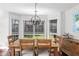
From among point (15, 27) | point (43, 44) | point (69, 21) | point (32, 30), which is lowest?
point (43, 44)

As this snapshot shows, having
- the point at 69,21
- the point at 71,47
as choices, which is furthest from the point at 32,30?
the point at 71,47

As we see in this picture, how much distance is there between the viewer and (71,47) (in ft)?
12.1

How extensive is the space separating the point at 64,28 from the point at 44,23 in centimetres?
83

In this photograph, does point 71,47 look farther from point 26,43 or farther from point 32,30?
point 32,30

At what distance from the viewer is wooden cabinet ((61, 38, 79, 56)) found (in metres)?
3.35

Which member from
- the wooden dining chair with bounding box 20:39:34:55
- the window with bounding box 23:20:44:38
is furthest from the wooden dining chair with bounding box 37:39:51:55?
the window with bounding box 23:20:44:38

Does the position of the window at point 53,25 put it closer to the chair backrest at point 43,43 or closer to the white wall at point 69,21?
the white wall at point 69,21

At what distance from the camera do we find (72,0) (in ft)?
4.09

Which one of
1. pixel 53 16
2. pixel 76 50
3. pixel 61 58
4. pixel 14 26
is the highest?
pixel 53 16

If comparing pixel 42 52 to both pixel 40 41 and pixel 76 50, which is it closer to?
pixel 40 41

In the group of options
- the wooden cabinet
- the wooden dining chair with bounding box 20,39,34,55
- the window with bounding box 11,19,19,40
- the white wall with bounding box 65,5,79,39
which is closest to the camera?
the wooden dining chair with bounding box 20,39,34,55

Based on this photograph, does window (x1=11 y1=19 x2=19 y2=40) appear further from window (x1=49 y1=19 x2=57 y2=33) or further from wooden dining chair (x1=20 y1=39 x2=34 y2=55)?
wooden dining chair (x1=20 y1=39 x2=34 y2=55)

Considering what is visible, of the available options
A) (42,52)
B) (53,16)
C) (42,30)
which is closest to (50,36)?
(42,30)

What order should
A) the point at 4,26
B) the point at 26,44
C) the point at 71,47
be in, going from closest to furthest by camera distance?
1. the point at 26,44
2. the point at 71,47
3. the point at 4,26
